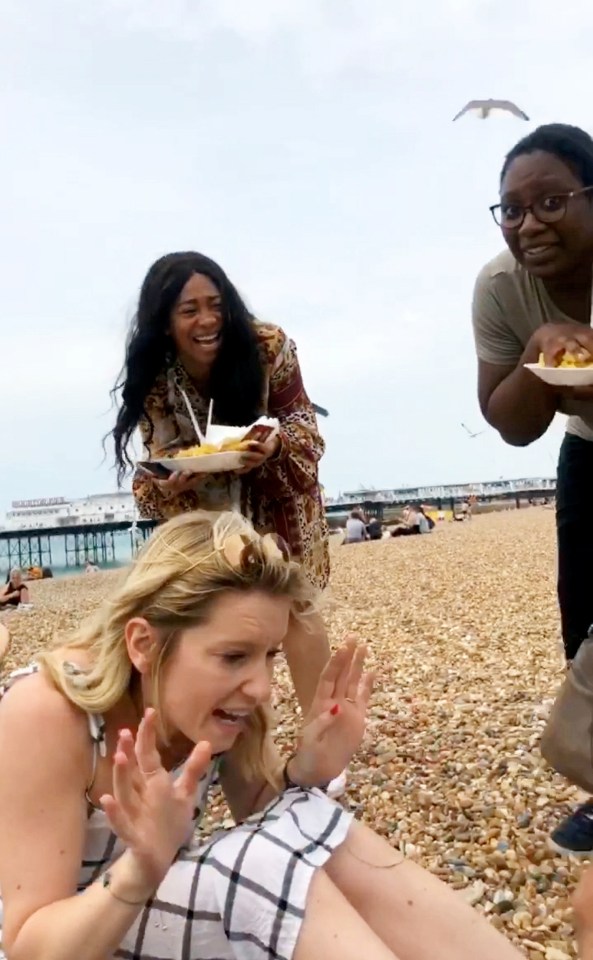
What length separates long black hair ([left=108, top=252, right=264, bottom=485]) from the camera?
3.00 m

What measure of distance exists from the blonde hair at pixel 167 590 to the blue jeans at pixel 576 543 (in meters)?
1.35

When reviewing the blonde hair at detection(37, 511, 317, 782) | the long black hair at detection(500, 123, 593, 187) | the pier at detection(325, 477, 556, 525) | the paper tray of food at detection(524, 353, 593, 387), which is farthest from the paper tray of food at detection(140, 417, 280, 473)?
the pier at detection(325, 477, 556, 525)

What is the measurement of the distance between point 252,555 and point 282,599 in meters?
0.12

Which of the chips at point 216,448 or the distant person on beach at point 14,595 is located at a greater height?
the chips at point 216,448

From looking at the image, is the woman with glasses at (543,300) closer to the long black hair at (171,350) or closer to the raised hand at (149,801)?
the long black hair at (171,350)

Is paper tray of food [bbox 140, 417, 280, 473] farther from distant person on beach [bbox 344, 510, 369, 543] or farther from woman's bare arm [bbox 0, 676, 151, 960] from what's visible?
distant person on beach [bbox 344, 510, 369, 543]

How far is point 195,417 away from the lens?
122 inches

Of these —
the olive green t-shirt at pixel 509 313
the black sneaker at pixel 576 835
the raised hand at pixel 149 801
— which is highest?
the olive green t-shirt at pixel 509 313

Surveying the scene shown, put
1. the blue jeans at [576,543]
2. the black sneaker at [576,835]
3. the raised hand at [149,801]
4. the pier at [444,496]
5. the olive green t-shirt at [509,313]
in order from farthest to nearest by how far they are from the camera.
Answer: the pier at [444,496] < the blue jeans at [576,543] < the black sneaker at [576,835] < the olive green t-shirt at [509,313] < the raised hand at [149,801]

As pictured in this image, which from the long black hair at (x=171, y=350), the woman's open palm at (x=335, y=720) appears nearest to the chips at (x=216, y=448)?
the long black hair at (x=171, y=350)

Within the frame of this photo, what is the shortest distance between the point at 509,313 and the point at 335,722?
128 centimetres

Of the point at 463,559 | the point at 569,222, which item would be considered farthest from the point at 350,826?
the point at 463,559

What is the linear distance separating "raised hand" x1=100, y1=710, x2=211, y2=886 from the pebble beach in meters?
0.79

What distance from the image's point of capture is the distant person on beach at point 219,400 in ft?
9.82
